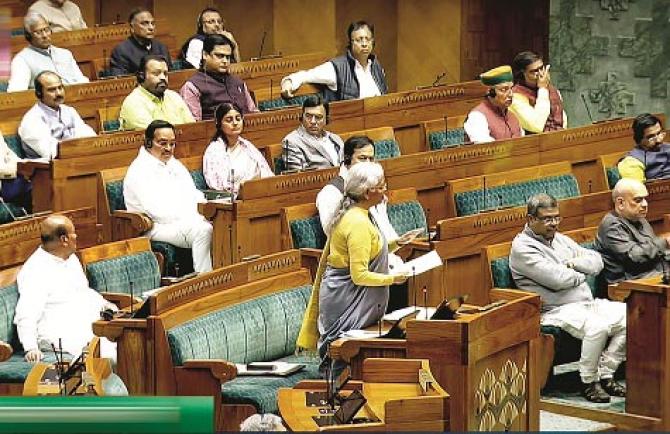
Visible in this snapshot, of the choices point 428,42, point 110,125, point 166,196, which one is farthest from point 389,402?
point 428,42

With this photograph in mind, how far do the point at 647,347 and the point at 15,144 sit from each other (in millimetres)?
2545

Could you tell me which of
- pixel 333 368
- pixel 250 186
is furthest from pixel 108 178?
pixel 333 368

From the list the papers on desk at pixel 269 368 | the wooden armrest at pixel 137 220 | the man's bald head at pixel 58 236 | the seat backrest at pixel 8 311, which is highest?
the wooden armrest at pixel 137 220

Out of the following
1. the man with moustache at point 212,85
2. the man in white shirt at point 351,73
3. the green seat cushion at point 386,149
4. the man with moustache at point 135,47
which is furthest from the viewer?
the man with moustache at point 135,47

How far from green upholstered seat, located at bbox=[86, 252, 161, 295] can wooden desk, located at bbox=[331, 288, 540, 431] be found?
0.90 m

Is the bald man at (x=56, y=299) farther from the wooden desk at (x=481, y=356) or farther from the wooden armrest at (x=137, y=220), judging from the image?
the wooden armrest at (x=137, y=220)

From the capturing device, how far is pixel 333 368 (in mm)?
3627

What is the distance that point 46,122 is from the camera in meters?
5.40

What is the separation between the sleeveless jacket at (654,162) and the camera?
539cm

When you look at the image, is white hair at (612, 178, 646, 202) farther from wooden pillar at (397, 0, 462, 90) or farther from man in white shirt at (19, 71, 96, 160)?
wooden pillar at (397, 0, 462, 90)

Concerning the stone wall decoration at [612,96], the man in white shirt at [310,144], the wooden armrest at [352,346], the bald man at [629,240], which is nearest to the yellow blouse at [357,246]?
the wooden armrest at [352,346]

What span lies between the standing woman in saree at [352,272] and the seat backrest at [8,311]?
0.76 meters

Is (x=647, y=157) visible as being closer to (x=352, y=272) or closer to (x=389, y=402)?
(x=352, y=272)

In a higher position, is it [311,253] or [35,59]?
[35,59]
